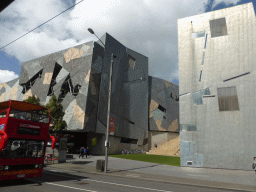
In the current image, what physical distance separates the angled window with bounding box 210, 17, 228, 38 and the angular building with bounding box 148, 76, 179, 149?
3258 cm

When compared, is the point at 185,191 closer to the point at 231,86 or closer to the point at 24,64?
the point at 231,86

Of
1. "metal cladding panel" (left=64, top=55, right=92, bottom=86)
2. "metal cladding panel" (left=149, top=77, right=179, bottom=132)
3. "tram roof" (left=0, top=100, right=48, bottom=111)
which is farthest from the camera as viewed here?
"metal cladding panel" (left=149, top=77, right=179, bottom=132)

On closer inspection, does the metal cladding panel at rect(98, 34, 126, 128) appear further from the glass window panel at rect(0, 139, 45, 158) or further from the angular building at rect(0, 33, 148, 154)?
the glass window panel at rect(0, 139, 45, 158)

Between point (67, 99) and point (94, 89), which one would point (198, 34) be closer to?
point (94, 89)

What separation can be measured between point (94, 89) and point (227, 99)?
2241cm

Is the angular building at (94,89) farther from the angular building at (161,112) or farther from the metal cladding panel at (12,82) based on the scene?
the angular building at (161,112)

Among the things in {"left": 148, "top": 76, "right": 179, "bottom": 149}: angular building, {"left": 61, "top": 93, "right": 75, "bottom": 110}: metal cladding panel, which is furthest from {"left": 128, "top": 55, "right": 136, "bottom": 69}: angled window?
{"left": 61, "top": 93, "right": 75, "bottom": 110}: metal cladding panel

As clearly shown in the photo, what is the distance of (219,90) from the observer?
23.3 m

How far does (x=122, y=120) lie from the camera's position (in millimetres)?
42906

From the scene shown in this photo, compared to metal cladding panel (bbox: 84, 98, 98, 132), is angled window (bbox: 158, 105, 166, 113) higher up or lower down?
higher up

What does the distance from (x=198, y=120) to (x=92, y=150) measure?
22.2 metres

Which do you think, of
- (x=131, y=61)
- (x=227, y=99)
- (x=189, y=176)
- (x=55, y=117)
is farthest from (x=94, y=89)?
(x=189, y=176)

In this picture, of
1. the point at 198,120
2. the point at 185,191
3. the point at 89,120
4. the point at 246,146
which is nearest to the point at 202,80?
the point at 198,120

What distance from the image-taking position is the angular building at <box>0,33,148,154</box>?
35406 millimetres
